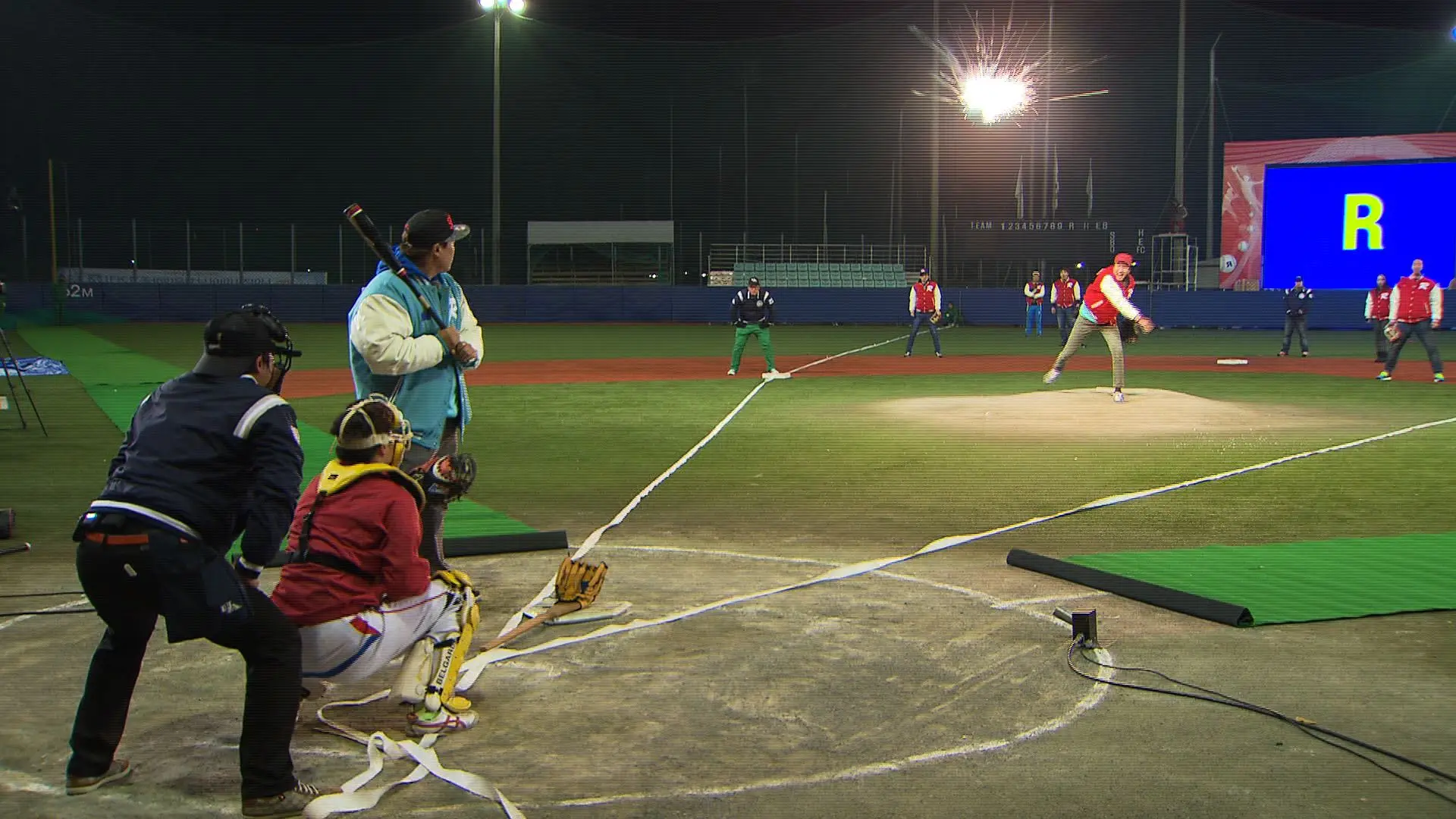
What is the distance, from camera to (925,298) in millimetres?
29797

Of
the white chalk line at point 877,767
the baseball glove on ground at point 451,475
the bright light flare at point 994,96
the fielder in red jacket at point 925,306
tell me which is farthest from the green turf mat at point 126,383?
the bright light flare at point 994,96

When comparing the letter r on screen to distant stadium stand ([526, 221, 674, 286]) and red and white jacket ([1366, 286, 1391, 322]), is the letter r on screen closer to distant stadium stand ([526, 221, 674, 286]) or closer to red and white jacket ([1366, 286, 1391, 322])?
red and white jacket ([1366, 286, 1391, 322])

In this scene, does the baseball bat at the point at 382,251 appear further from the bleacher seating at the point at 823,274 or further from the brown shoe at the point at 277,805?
the bleacher seating at the point at 823,274

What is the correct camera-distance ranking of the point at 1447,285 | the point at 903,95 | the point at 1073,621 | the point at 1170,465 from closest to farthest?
the point at 1073,621 → the point at 1170,465 → the point at 1447,285 → the point at 903,95

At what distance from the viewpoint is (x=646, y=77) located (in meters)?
58.8

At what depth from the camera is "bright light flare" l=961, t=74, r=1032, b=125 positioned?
52.6m

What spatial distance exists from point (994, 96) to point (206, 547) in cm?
5188

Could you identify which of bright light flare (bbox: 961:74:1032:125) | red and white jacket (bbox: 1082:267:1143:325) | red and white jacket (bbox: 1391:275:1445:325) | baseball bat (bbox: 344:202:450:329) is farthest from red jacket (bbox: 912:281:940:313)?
bright light flare (bbox: 961:74:1032:125)

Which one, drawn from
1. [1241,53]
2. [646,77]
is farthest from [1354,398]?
[646,77]

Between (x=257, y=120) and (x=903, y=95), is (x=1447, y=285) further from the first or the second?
(x=257, y=120)

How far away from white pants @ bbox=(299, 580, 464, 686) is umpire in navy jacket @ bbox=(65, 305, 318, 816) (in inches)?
13.2

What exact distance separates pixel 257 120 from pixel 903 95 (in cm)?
2900

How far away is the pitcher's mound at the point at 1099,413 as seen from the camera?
15.8 metres

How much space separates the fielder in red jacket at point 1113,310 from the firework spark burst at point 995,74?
114 feet
